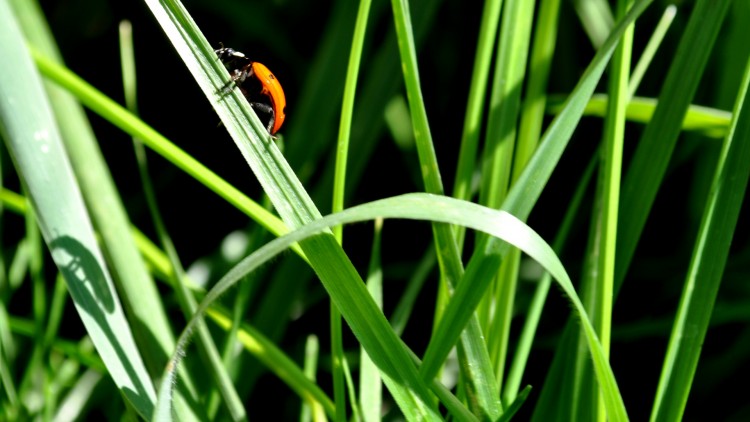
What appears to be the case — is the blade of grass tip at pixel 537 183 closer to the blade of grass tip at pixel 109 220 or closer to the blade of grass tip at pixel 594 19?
the blade of grass tip at pixel 109 220

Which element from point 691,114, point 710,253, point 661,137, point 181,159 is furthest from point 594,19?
point 181,159

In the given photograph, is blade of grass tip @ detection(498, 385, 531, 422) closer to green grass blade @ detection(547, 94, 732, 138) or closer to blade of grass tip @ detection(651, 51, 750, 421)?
blade of grass tip @ detection(651, 51, 750, 421)

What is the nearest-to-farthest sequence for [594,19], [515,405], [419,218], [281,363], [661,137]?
[419,218] < [515,405] < [661,137] < [281,363] < [594,19]

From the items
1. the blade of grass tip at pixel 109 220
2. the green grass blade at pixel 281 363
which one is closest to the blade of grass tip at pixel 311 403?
the green grass blade at pixel 281 363

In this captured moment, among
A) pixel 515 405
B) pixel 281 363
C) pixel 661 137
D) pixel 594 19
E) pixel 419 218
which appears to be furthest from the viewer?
pixel 594 19

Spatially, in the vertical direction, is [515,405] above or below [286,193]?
below

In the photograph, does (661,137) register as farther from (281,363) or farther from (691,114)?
(281,363)

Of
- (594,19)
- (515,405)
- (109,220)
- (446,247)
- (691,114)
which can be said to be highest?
(594,19)

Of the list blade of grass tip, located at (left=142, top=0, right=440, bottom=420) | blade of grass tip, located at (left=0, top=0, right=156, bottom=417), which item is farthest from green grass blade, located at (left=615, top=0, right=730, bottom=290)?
blade of grass tip, located at (left=0, top=0, right=156, bottom=417)
